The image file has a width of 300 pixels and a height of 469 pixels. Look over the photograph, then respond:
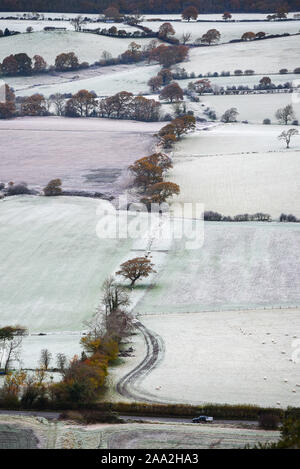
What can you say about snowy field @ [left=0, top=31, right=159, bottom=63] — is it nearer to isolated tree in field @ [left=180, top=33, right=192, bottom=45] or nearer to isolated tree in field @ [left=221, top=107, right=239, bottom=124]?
isolated tree in field @ [left=180, top=33, right=192, bottom=45]

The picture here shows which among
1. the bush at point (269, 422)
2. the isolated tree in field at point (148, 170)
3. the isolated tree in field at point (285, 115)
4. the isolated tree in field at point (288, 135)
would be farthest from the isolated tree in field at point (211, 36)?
the bush at point (269, 422)

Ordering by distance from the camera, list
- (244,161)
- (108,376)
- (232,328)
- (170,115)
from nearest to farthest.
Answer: (108,376), (232,328), (244,161), (170,115)

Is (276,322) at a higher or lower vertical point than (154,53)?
lower

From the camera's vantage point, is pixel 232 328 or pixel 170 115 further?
pixel 170 115

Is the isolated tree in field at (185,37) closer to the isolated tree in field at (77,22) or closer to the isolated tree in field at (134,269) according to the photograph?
the isolated tree in field at (77,22)
